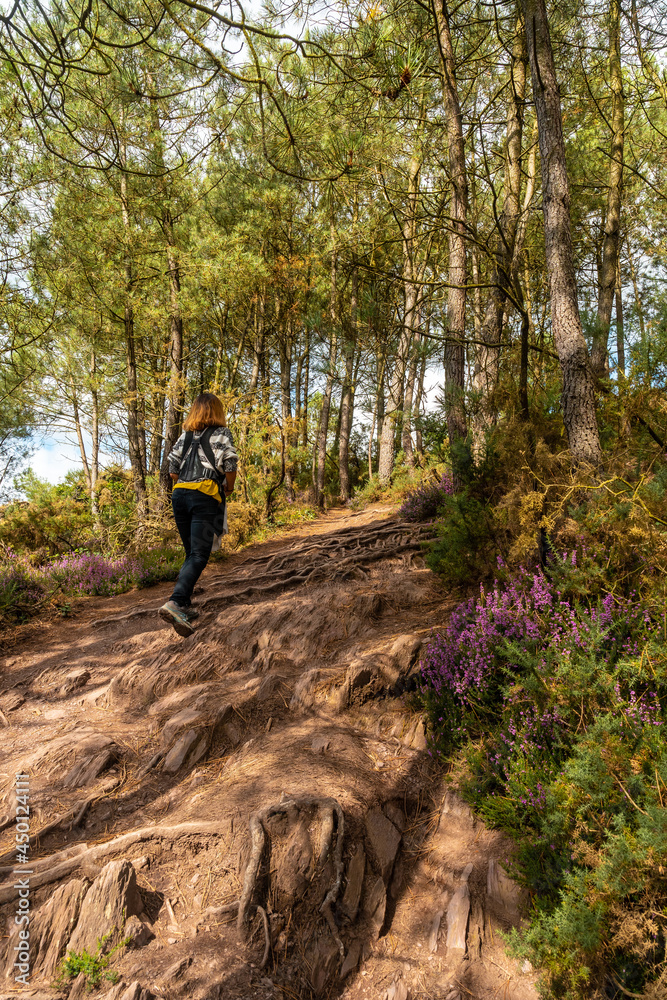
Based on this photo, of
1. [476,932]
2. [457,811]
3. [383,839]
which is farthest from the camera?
[457,811]

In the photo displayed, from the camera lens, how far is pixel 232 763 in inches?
139

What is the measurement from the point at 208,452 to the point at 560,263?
3210 mm

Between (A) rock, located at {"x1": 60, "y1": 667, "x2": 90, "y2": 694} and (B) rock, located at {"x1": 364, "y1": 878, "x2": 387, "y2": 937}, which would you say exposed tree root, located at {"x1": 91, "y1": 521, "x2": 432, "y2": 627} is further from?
(B) rock, located at {"x1": 364, "y1": 878, "x2": 387, "y2": 937}

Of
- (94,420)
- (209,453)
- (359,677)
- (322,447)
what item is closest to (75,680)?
(209,453)

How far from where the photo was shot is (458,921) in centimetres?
259

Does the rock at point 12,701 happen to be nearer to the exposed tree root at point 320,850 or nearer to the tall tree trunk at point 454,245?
the exposed tree root at point 320,850

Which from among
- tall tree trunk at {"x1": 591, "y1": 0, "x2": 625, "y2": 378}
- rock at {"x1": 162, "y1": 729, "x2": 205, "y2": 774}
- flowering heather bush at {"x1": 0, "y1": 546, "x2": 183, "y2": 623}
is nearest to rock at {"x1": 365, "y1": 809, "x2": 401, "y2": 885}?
rock at {"x1": 162, "y1": 729, "x2": 205, "y2": 774}

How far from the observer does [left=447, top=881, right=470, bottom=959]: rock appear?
8.23 feet

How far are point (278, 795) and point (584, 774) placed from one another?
5.50 ft

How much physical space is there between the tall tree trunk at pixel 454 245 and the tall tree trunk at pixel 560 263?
878 mm

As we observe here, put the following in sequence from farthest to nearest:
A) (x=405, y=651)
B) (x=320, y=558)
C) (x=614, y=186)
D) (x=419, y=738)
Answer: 1. (x=320, y=558)
2. (x=614, y=186)
3. (x=405, y=651)
4. (x=419, y=738)

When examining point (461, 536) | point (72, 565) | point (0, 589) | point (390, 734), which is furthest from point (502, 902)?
point (72, 565)

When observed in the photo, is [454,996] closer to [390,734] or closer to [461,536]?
[390,734]

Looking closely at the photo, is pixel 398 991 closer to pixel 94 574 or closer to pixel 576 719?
pixel 576 719
